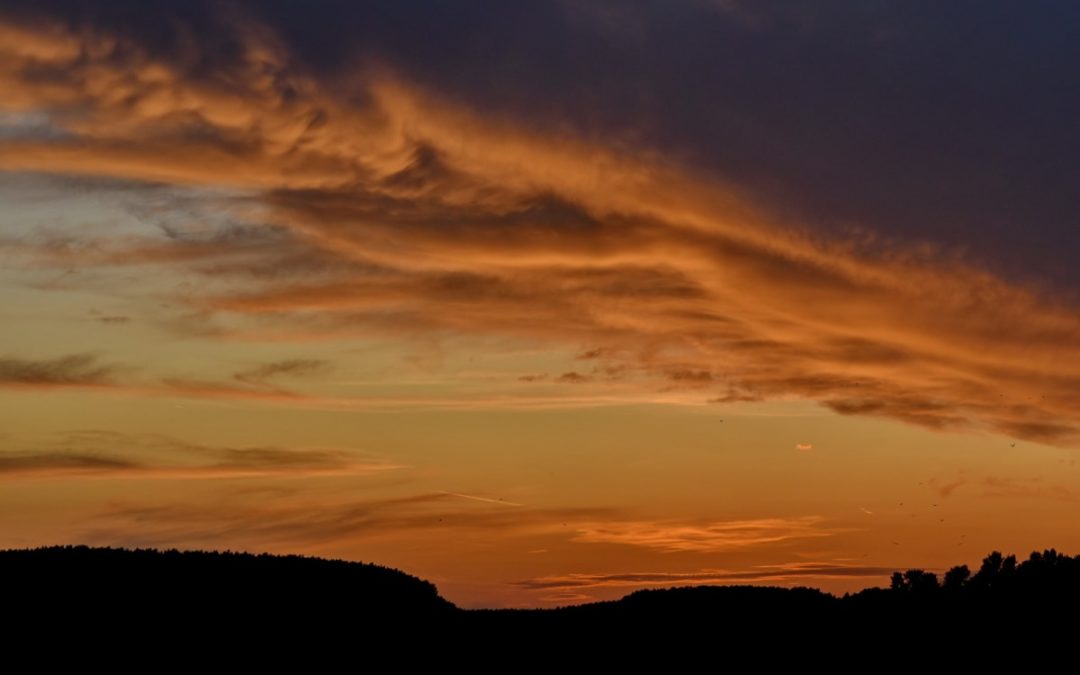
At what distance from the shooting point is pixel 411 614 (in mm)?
77562

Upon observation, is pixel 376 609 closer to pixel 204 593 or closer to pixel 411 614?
pixel 411 614

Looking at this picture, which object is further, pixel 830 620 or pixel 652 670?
pixel 830 620

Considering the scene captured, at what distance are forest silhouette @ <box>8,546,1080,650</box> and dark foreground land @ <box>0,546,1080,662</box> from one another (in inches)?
3.8

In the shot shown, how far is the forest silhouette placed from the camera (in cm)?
6538

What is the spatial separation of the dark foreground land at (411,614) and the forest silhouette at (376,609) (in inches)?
3.8

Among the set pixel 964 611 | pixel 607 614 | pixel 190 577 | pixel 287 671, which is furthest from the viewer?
pixel 964 611

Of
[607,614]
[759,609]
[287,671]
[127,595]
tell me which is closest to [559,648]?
[607,614]

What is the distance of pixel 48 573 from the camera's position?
67.8 m

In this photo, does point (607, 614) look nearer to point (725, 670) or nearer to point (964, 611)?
point (725, 670)

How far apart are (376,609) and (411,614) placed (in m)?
2.51

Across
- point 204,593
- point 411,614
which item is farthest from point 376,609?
point 204,593

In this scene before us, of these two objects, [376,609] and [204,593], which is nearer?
[204,593]

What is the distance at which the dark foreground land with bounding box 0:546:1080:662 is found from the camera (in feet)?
214

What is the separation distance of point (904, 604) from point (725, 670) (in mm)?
17391
